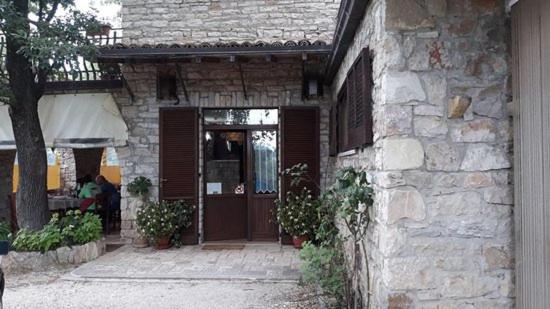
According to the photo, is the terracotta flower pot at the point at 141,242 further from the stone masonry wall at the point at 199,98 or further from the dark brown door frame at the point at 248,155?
the dark brown door frame at the point at 248,155

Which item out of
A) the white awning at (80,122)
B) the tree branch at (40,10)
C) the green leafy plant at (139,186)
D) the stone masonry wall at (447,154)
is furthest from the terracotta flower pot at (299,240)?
the tree branch at (40,10)

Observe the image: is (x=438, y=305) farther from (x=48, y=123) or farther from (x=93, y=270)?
(x=48, y=123)

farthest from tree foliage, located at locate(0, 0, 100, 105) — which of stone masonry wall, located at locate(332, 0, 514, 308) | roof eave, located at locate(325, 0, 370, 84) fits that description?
stone masonry wall, located at locate(332, 0, 514, 308)

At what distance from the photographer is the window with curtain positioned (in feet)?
25.5

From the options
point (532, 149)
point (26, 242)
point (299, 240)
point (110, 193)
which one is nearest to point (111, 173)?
point (110, 193)

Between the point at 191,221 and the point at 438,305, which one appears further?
the point at 191,221

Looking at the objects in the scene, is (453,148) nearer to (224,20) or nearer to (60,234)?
(60,234)

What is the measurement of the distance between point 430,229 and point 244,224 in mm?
5294

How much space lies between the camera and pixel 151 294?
4941mm

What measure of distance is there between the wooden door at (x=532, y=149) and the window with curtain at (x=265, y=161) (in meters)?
5.21

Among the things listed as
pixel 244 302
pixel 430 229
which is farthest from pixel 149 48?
pixel 430 229

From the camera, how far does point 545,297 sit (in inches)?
97.3

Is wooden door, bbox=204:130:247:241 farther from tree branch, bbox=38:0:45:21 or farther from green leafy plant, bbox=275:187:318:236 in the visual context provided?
tree branch, bbox=38:0:45:21

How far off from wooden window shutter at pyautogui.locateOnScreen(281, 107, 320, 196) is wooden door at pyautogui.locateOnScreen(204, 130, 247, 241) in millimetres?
767
